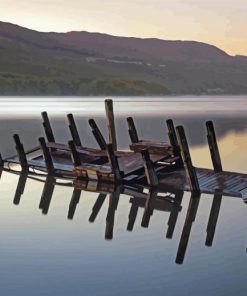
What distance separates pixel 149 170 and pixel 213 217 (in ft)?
11.2

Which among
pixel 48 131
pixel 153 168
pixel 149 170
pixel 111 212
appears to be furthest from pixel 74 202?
pixel 48 131

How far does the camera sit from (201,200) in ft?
65.9

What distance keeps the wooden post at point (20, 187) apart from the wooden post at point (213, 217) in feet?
22.8

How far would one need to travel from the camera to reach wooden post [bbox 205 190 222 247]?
53.4ft

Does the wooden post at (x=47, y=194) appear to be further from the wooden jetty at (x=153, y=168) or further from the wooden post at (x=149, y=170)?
the wooden post at (x=149, y=170)

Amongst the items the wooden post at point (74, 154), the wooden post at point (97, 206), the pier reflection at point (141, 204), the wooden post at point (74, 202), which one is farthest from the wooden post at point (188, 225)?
the wooden post at point (74, 154)

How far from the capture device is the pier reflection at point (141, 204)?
57.2 ft

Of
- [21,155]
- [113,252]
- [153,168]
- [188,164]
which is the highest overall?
[188,164]

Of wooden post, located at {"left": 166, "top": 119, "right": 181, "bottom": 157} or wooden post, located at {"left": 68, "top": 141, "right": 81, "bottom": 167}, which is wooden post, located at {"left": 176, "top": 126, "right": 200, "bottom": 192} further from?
wooden post, located at {"left": 68, "top": 141, "right": 81, "bottom": 167}

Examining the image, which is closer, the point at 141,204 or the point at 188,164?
the point at 188,164

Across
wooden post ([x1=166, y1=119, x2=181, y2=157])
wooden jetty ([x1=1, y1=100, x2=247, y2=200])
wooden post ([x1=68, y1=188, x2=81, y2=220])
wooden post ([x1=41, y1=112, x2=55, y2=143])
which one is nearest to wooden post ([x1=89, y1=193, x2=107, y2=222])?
wooden post ([x1=68, y1=188, x2=81, y2=220])

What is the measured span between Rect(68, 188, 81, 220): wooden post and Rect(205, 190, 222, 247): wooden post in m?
4.41

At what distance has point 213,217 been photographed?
61.0 ft

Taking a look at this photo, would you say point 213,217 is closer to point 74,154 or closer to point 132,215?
point 132,215
